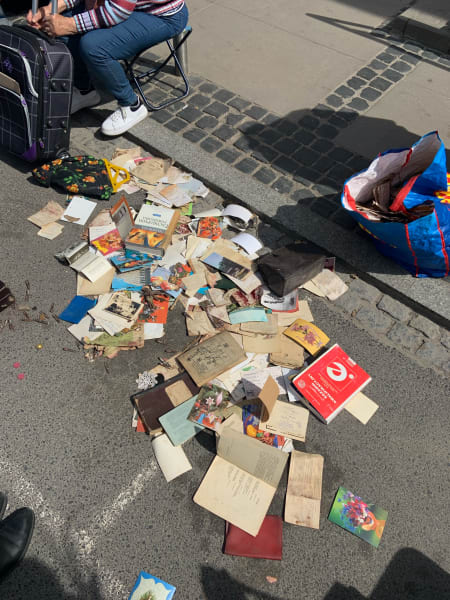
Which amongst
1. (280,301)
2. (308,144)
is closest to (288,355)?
(280,301)

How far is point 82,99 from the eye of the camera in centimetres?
432

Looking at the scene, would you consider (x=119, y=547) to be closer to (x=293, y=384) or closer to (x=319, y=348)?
(x=293, y=384)

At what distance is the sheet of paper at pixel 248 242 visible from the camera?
333 cm

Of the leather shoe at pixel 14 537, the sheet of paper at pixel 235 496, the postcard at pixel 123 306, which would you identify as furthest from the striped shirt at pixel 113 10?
the leather shoe at pixel 14 537

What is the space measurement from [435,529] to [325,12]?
20.7ft

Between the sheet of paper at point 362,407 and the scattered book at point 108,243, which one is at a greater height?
the scattered book at point 108,243

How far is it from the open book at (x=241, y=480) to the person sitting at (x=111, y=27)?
3.32 meters

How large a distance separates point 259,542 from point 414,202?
2.53 metres

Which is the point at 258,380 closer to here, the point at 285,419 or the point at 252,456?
the point at 285,419

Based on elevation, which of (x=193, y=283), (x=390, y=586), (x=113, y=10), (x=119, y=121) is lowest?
(x=390, y=586)

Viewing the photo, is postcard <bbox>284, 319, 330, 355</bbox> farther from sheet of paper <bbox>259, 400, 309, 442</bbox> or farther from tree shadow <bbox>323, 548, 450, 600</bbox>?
tree shadow <bbox>323, 548, 450, 600</bbox>

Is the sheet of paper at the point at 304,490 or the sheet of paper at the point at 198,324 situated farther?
the sheet of paper at the point at 198,324

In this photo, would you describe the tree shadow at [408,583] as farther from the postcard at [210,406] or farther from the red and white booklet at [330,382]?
the postcard at [210,406]

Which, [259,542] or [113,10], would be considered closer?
[259,542]
